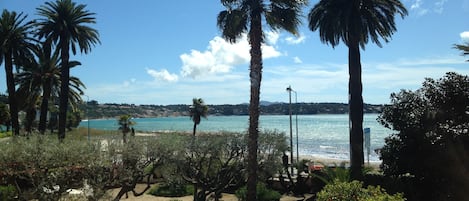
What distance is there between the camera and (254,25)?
17859mm

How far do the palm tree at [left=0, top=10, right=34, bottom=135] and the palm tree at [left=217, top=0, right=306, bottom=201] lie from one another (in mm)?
22728

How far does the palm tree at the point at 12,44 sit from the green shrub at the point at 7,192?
17.3 metres

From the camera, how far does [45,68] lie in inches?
1553

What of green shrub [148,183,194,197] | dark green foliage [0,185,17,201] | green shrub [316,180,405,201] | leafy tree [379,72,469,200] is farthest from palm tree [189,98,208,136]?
green shrub [316,180,405,201]

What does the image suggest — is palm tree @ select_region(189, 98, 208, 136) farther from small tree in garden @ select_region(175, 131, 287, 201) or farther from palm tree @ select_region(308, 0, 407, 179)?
small tree in garden @ select_region(175, 131, 287, 201)

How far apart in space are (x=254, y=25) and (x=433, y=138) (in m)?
7.98

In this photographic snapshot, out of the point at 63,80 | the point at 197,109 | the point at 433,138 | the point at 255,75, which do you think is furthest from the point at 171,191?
the point at 197,109

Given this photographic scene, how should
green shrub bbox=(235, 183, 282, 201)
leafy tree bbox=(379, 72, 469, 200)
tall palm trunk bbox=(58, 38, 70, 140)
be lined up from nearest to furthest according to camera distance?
leafy tree bbox=(379, 72, 469, 200)
green shrub bbox=(235, 183, 282, 201)
tall palm trunk bbox=(58, 38, 70, 140)

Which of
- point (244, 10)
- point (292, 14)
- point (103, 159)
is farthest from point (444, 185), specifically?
point (103, 159)

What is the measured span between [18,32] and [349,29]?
25.2 meters

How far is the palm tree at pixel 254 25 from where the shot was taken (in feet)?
57.7

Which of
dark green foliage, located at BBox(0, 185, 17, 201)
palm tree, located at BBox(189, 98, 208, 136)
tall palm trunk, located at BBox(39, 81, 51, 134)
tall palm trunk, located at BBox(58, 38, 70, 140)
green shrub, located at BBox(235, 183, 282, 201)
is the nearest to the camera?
dark green foliage, located at BBox(0, 185, 17, 201)

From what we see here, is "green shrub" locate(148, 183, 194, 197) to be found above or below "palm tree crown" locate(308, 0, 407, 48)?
below

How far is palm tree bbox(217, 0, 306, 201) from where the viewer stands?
1759cm
